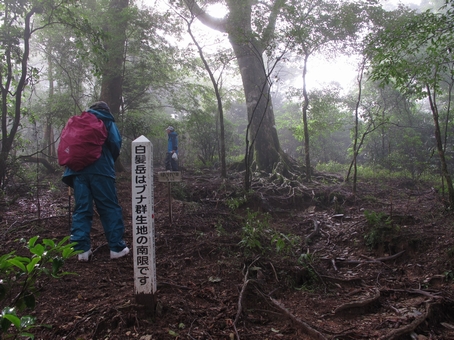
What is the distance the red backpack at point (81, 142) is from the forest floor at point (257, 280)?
→ 1205mm

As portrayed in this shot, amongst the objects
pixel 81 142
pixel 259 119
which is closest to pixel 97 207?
pixel 81 142

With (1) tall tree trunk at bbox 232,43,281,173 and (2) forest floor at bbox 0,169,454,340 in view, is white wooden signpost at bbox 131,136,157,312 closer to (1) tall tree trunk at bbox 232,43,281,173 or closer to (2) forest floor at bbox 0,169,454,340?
(2) forest floor at bbox 0,169,454,340

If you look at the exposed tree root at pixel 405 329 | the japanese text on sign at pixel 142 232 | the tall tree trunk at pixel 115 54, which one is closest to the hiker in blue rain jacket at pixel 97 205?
the japanese text on sign at pixel 142 232

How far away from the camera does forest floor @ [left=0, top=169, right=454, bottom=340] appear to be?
251 cm

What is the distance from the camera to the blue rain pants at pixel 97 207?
361 cm

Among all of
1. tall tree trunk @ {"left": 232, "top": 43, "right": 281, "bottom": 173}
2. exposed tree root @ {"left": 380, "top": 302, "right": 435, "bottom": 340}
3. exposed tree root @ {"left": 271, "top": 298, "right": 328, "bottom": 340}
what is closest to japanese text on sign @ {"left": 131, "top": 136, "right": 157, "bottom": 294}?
exposed tree root @ {"left": 271, "top": 298, "right": 328, "bottom": 340}

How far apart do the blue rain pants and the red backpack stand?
8.0 inches

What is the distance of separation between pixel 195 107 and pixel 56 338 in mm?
10178

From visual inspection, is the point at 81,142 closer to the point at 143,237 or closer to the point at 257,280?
the point at 143,237

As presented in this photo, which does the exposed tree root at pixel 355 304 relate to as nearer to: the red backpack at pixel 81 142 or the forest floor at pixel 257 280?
the forest floor at pixel 257 280

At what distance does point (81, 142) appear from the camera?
141 inches

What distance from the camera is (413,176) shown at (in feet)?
36.6

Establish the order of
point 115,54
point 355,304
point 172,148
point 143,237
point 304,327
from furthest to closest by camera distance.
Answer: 1. point 172,148
2. point 115,54
3. point 355,304
4. point 304,327
5. point 143,237

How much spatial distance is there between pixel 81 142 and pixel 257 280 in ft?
8.42
